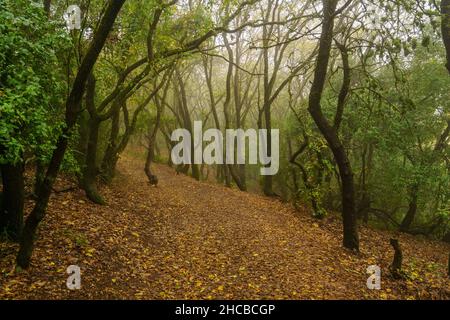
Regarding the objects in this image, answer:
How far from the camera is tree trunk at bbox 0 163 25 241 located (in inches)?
291

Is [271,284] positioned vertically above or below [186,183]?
below

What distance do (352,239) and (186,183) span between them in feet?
36.0

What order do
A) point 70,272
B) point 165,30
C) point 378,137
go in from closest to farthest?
point 70,272
point 165,30
point 378,137

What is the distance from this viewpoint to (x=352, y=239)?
34.0 feet

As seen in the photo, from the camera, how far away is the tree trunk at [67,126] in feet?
20.0

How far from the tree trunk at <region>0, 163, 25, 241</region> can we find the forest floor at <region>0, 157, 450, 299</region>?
1.18ft

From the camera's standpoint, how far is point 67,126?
20.8ft

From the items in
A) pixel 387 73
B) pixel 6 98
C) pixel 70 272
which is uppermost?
pixel 387 73

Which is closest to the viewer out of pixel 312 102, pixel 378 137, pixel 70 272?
pixel 70 272

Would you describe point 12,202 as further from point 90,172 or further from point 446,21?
point 446,21

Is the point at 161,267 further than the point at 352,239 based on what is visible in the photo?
No

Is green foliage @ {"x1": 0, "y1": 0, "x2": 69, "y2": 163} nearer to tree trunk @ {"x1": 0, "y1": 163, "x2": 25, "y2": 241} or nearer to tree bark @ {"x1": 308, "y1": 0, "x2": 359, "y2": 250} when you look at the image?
tree trunk @ {"x1": 0, "y1": 163, "x2": 25, "y2": 241}
